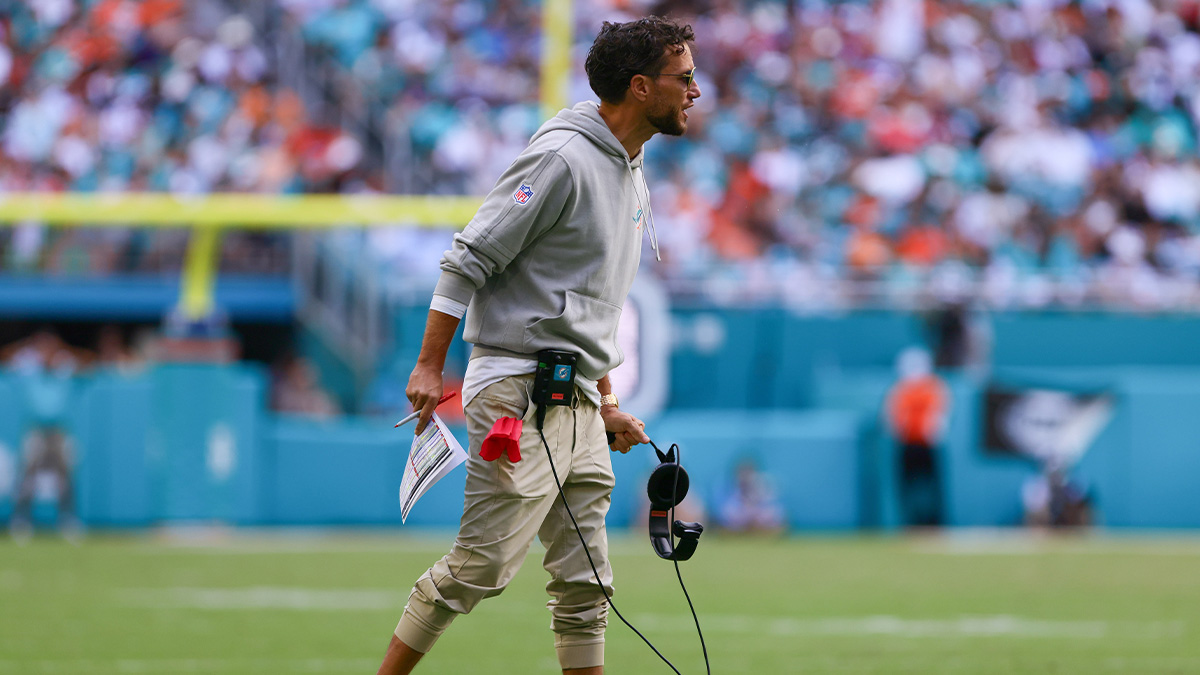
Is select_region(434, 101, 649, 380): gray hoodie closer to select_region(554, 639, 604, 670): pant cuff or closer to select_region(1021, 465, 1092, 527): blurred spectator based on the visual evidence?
select_region(554, 639, 604, 670): pant cuff

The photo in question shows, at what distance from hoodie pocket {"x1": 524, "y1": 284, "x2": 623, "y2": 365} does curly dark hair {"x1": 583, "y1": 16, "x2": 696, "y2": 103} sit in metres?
0.60

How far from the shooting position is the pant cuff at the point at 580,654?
4.38 metres

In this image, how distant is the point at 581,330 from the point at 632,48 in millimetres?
796

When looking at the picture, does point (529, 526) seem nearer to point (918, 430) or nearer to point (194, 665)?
point (194, 665)

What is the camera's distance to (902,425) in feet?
46.4

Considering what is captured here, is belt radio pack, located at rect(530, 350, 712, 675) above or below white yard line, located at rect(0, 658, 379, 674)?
above

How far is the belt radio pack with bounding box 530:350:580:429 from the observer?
4246 millimetres

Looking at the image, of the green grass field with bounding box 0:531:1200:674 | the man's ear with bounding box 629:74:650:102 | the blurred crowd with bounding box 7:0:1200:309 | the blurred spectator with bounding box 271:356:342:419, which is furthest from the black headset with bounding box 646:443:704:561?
the blurred spectator with bounding box 271:356:342:419

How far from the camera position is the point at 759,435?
47.0 ft

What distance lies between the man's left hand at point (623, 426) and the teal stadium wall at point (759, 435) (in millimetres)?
8890

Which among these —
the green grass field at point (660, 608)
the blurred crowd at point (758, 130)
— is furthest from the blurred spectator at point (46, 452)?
the blurred crowd at point (758, 130)

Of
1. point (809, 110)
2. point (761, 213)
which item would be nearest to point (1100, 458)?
point (761, 213)

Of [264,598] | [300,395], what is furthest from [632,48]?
[300,395]

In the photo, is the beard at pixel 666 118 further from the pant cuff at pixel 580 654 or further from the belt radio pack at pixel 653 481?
the pant cuff at pixel 580 654
